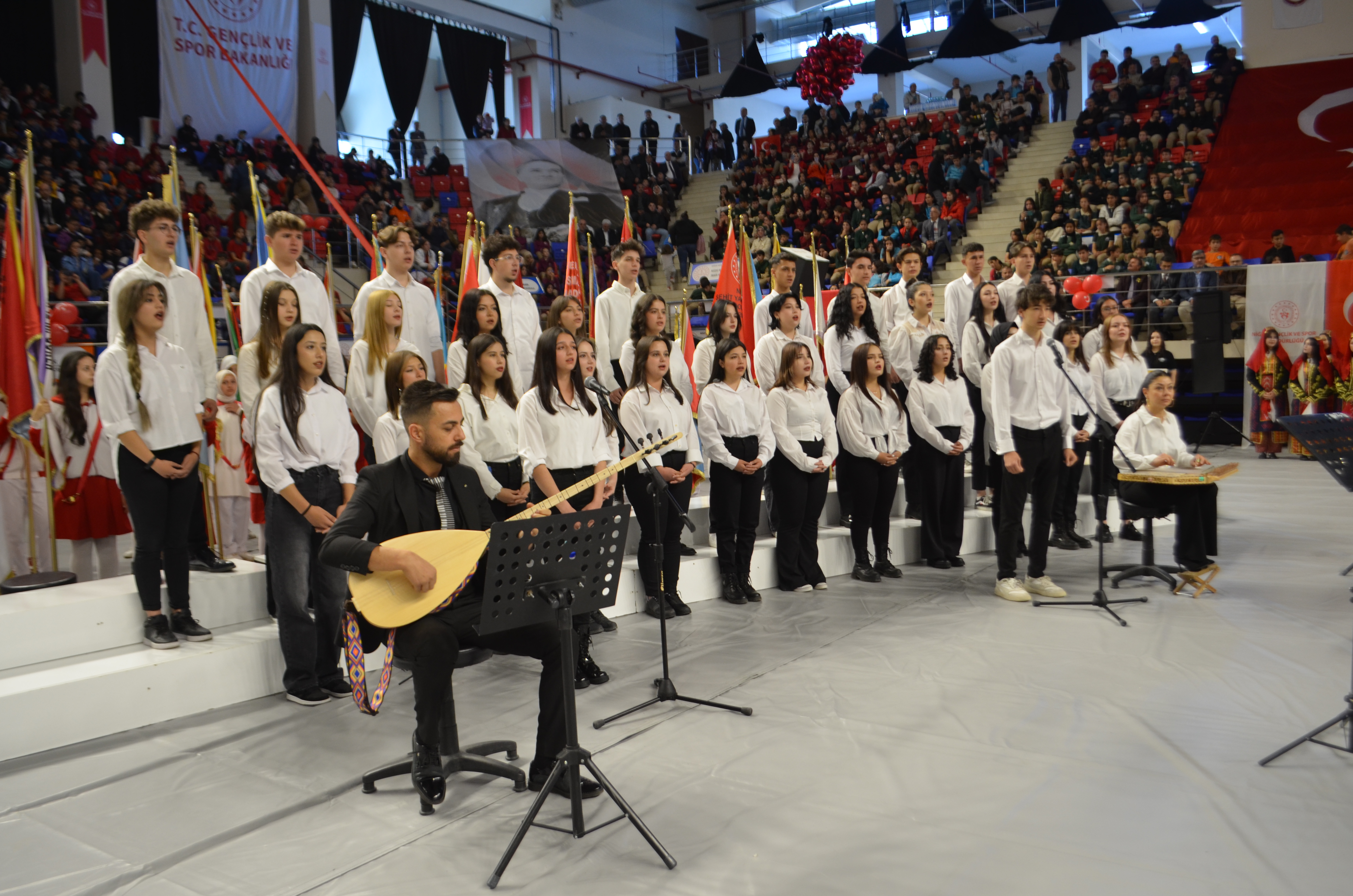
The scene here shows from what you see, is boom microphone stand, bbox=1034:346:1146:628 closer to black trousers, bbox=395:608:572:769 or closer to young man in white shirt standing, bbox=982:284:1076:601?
young man in white shirt standing, bbox=982:284:1076:601

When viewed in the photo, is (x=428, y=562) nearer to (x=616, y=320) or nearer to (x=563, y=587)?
(x=563, y=587)

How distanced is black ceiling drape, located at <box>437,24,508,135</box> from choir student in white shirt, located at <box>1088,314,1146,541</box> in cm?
1800

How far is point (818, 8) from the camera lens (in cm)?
2631

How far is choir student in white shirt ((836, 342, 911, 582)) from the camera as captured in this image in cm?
625

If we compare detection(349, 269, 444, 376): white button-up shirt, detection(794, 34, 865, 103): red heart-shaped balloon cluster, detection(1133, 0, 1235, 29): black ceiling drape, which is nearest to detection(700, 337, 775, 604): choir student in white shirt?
detection(349, 269, 444, 376): white button-up shirt

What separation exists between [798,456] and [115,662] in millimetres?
3788

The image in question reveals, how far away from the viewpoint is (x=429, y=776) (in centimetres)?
312

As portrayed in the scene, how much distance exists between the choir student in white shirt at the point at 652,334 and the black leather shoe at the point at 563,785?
2.74 meters

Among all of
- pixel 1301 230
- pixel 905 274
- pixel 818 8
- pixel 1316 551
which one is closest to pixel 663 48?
pixel 818 8

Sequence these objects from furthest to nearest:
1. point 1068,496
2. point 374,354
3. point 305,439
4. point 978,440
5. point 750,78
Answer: point 750,78, point 978,440, point 1068,496, point 374,354, point 305,439

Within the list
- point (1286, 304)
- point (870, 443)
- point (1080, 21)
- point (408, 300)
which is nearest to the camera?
point (408, 300)

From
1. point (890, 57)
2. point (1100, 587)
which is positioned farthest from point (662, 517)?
point (890, 57)

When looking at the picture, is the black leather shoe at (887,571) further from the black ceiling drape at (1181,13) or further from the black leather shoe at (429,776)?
the black ceiling drape at (1181,13)

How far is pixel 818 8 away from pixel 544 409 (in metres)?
25.2
